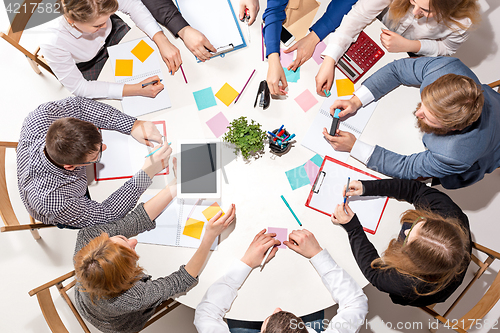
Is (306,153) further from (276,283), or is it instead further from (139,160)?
(139,160)

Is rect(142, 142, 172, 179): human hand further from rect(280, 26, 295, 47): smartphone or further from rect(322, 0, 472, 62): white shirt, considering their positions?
rect(322, 0, 472, 62): white shirt

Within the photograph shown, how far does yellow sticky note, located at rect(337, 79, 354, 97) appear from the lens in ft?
5.08

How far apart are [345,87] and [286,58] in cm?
34

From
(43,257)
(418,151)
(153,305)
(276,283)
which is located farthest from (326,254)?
(43,257)

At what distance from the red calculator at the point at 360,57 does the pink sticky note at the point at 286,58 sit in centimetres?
25

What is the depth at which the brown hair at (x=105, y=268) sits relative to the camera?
4.01ft

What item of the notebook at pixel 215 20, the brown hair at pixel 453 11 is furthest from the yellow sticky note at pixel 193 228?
the brown hair at pixel 453 11

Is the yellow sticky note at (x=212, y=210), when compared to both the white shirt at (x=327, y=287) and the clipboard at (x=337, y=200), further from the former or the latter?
the clipboard at (x=337, y=200)

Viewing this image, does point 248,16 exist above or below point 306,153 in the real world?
above

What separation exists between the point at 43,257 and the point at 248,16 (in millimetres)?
2138

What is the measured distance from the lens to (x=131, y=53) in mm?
1603

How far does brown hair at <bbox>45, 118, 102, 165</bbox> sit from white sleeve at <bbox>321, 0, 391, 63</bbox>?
1.19 m

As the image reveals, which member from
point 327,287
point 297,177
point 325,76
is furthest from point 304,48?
point 327,287

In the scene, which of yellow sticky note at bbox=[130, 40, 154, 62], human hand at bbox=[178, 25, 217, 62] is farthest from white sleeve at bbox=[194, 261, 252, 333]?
yellow sticky note at bbox=[130, 40, 154, 62]
